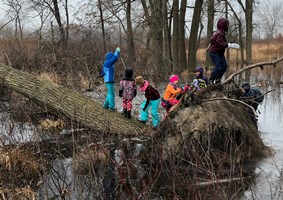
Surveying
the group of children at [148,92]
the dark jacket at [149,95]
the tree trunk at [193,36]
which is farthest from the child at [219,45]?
the tree trunk at [193,36]

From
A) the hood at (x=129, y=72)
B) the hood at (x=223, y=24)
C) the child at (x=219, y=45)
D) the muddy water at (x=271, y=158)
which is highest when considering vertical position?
the hood at (x=223, y=24)

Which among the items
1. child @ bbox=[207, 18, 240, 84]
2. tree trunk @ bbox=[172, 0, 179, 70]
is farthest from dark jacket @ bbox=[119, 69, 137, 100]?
tree trunk @ bbox=[172, 0, 179, 70]

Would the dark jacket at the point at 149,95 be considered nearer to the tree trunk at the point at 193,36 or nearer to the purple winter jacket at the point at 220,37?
the purple winter jacket at the point at 220,37

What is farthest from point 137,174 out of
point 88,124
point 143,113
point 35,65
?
point 35,65

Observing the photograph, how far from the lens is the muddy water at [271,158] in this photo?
5.06m

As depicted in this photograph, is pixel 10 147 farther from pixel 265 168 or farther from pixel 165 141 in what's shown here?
pixel 265 168

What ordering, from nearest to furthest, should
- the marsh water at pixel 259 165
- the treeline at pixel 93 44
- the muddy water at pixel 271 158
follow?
the marsh water at pixel 259 165 < the muddy water at pixel 271 158 < the treeline at pixel 93 44

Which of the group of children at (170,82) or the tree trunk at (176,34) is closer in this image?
the group of children at (170,82)

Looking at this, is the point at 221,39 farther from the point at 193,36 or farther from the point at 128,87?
the point at 193,36

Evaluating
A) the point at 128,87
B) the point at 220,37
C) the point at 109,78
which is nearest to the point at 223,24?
the point at 220,37

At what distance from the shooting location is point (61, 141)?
Answer: 7727mm

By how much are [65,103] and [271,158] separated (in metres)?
4.21

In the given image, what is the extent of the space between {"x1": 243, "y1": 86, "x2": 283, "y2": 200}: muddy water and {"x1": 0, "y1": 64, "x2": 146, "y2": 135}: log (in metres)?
2.58

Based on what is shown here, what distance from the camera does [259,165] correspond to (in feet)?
21.0
